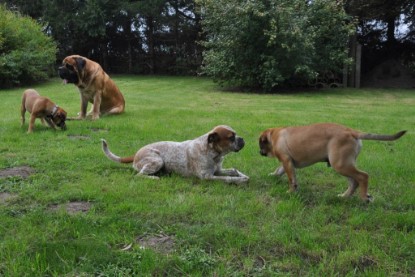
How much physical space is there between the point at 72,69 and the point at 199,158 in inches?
234

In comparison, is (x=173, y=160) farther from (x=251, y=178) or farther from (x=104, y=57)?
(x=104, y=57)

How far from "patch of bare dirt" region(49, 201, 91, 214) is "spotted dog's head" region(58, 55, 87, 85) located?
256 inches

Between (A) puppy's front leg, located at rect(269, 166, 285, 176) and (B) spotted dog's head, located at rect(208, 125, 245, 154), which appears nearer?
(B) spotted dog's head, located at rect(208, 125, 245, 154)

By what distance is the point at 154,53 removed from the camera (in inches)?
1328

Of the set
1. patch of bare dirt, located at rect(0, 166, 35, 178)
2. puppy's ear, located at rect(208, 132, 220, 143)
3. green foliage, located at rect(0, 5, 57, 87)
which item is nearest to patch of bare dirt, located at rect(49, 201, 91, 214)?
patch of bare dirt, located at rect(0, 166, 35, 178)

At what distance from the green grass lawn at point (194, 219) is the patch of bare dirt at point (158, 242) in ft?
0.04

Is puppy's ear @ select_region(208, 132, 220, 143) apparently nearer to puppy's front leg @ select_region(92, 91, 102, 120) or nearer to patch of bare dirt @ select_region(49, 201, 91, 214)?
patch of bare dirt @ select_region(49, 201, 91, 214)

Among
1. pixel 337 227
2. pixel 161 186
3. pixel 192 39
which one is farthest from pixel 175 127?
pixel 192 39

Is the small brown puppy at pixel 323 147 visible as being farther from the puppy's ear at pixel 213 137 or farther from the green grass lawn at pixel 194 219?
the puppy's ear at pixel 213 137

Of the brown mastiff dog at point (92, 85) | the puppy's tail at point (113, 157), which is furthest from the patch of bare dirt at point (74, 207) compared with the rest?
the brown mastiff dog at point (92, 85)

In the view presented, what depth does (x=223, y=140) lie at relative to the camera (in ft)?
20.1

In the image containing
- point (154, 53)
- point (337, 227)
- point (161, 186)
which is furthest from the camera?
point (154, 53)

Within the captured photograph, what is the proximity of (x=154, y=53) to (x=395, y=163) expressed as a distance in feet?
94.0

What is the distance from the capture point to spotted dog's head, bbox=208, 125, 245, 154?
6.10 meters
